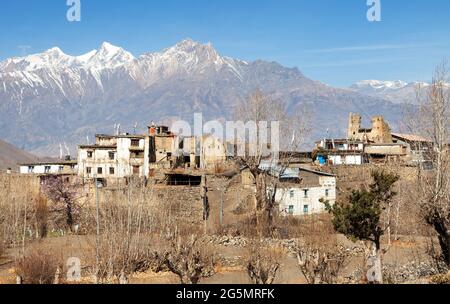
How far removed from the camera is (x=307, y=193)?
5378 centimetres

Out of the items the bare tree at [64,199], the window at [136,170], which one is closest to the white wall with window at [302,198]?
the window at [136,170]

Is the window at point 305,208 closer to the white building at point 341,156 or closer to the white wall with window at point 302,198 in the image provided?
the white wall with window at point 302,198

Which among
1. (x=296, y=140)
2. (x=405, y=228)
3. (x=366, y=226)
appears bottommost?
(x=405, y=228)

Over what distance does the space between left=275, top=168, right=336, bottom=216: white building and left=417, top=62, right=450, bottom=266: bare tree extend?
2768 cm

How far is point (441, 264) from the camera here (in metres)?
26.9

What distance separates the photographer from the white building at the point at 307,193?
5275 centimetres

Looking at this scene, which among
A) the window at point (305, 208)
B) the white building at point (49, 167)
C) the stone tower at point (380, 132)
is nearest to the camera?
the window at point (305, 208)

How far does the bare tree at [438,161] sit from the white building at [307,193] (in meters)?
27.7

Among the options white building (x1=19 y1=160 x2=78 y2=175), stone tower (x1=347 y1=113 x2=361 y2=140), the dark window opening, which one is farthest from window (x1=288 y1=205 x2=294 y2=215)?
stone tower (x1=347 y1=113 x2=361 y2=140)

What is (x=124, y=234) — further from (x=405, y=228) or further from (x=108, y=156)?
(x=108, y=156)

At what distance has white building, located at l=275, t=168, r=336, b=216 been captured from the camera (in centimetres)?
5275

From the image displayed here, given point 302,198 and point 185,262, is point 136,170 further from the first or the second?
point 185,262
